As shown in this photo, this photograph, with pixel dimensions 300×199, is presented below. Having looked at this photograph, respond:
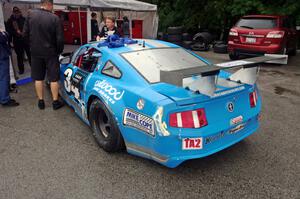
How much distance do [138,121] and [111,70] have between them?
884 mm

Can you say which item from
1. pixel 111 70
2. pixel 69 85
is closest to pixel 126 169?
pixel 111 70

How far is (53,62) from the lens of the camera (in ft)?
14.4

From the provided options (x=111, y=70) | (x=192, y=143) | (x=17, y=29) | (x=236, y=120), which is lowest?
(x=192, y=143)

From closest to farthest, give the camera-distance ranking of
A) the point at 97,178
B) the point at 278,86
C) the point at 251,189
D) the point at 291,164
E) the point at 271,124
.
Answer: the point at 251,189 < the point at 97,178 < the point at 291,164 < the point at 271,124 < the point at 278,86

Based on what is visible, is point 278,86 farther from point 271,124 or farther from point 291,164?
point 291,164

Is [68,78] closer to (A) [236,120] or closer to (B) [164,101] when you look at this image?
(B) [164,101]

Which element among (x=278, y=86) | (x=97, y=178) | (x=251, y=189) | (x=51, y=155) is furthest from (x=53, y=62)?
(x=278, y=86)

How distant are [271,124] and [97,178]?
2.76m

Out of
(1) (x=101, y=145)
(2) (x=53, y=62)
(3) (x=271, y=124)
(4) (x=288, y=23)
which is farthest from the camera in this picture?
(4) (x=288, y=23)

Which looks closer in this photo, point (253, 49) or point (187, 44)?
point (253, 49)

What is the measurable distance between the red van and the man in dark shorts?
618 centimetres

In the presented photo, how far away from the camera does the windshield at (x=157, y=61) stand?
2.89 m

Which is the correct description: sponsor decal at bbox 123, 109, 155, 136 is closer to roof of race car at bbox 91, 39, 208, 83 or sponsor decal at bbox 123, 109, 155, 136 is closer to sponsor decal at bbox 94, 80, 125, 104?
sponsor decal at bbox 94, 80, 125, 104

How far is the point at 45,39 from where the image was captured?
4.29 metres
